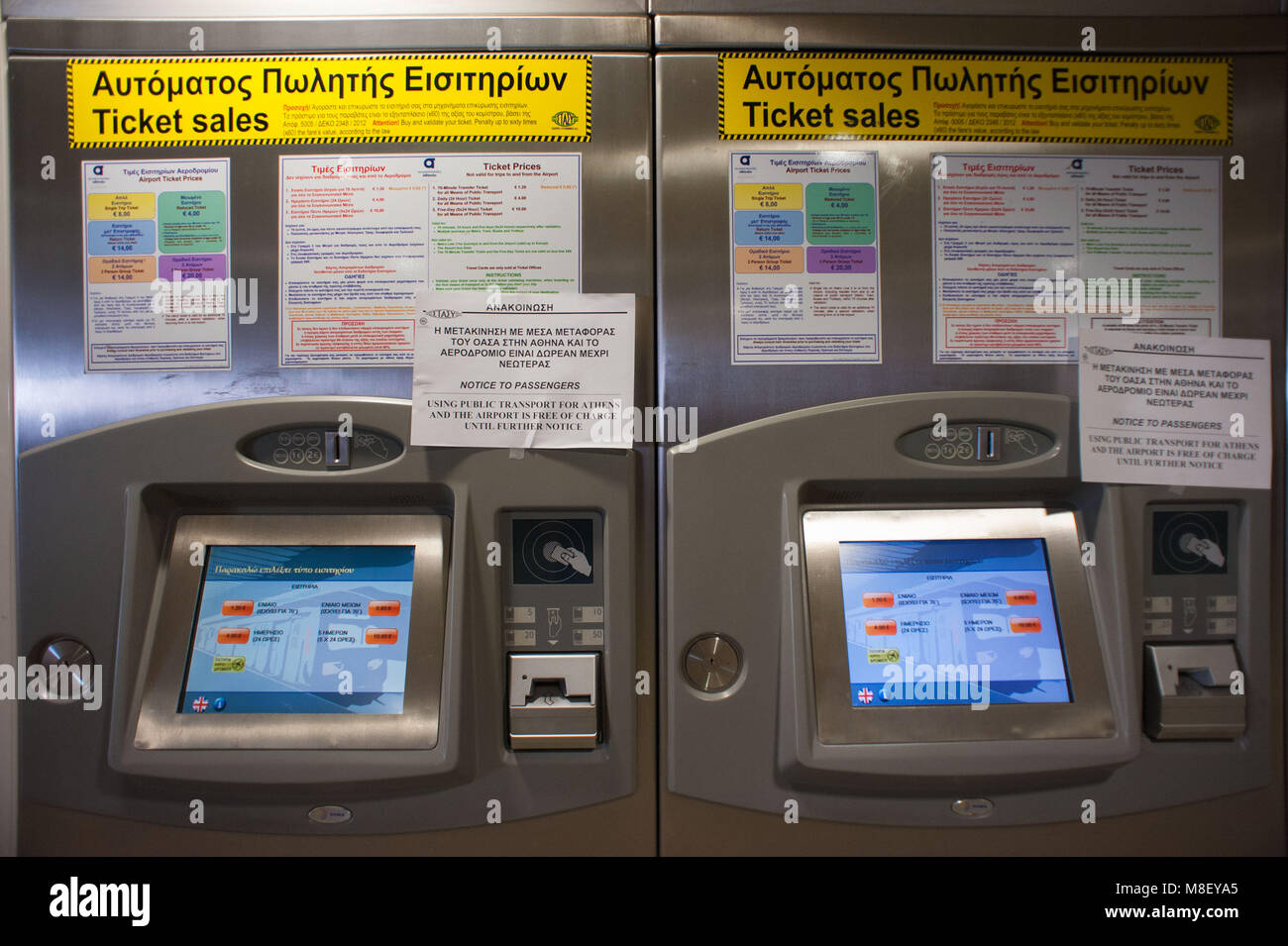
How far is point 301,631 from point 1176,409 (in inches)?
70.9

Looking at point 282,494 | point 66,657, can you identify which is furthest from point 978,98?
point 66,657

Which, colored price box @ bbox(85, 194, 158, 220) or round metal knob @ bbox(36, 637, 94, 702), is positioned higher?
colored price box @ bbox(85, 194, 158, 220)

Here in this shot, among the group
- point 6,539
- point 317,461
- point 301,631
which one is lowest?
point 301,631

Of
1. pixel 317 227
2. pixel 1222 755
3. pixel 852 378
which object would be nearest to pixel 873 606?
pixel 852 378

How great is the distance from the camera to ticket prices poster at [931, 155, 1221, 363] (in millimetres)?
1590

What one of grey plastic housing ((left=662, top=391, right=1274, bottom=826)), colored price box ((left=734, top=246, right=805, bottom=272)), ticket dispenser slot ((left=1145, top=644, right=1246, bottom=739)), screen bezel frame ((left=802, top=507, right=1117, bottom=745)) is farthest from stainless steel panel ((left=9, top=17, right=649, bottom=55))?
ticket dispenser slot ((left=1145, top=644, right=1246, bottom=739))

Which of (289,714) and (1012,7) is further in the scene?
(1012,7)

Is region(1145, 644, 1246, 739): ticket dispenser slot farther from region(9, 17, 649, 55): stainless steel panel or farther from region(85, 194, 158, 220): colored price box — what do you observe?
region(85, 194, 158, 220): colored price box

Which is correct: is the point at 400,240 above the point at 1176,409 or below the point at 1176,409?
above

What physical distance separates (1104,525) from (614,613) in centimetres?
99

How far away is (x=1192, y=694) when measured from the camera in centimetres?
154

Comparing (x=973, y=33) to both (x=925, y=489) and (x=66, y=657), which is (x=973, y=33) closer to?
(x=925, y=489)

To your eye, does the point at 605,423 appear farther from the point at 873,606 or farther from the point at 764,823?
the point at 764,823

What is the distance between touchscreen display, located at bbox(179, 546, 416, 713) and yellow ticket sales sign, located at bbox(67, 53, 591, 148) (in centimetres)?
85
